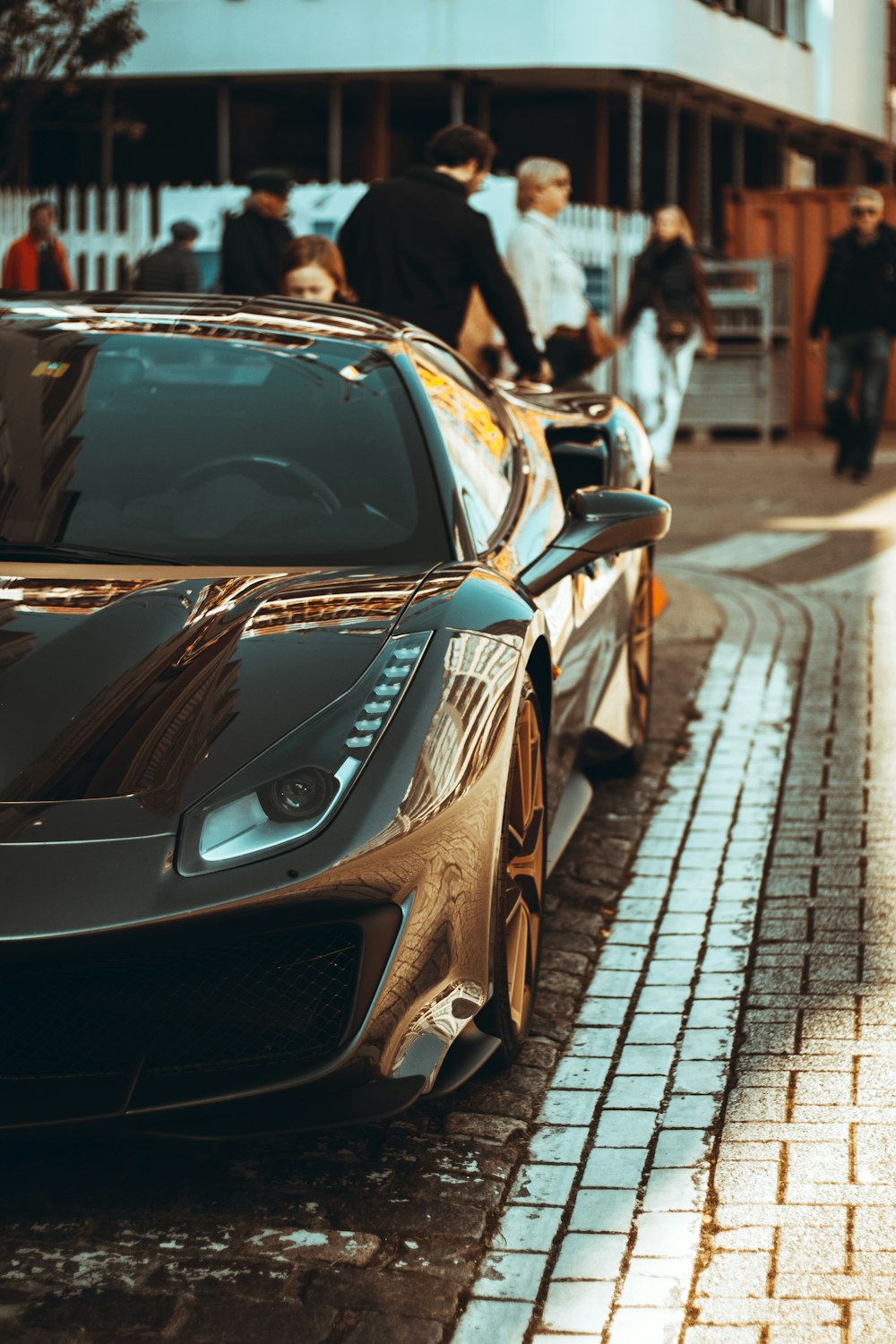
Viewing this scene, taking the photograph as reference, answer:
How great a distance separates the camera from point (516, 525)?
461 centimetres

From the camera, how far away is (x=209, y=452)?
4348mm

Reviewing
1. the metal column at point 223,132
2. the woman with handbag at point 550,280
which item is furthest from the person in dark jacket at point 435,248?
the metal column at point 223,132

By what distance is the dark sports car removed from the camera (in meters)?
3.08

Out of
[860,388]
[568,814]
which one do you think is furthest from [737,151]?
[568,814]

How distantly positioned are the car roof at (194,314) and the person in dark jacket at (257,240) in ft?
24.3

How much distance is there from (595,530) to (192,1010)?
5.76 feet

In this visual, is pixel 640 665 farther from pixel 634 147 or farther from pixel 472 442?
pixel 634 147

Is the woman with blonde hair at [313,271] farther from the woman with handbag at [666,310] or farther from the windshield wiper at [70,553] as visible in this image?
the woman with handbag at [666,310]

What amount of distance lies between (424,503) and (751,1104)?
4.38ft

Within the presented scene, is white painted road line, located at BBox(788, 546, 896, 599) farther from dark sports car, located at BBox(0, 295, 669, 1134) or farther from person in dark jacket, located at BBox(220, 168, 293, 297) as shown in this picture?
dark sports car, located at BBox(0, 295, 669, 1134)

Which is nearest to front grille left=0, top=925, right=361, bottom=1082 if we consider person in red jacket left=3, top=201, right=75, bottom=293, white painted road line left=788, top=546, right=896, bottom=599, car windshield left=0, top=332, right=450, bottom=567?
car windshield left=0, top=332, right=450, bottom=567

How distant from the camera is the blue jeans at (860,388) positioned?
623 inches

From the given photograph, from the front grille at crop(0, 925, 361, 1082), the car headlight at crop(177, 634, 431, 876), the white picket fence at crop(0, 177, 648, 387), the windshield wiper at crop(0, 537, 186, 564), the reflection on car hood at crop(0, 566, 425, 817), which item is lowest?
the front grille at crop(0, 925, 361, 1082)

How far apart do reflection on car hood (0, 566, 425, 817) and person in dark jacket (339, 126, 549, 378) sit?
4.78 metres
